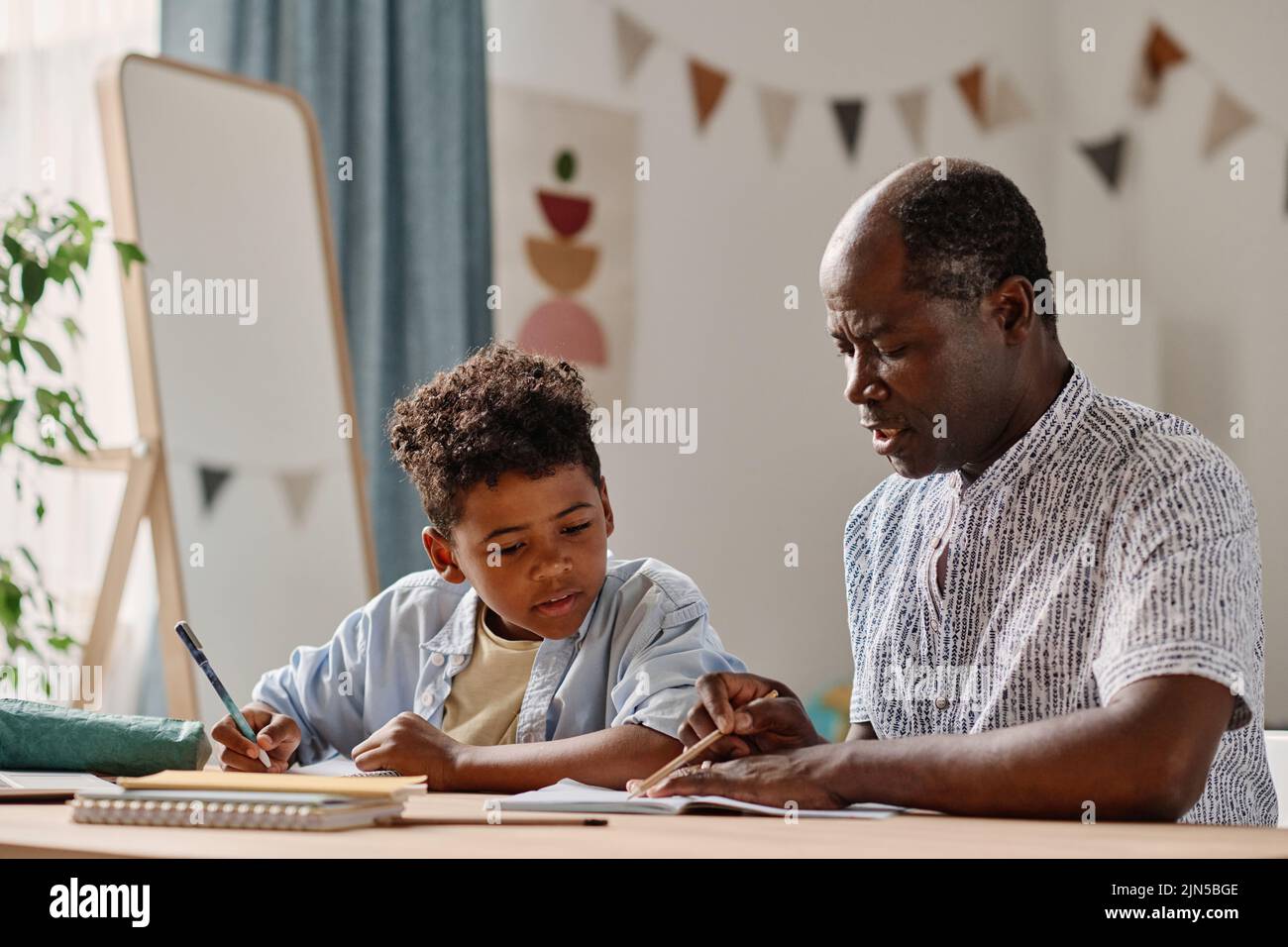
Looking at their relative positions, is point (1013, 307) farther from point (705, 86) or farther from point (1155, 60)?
point (705, 86)

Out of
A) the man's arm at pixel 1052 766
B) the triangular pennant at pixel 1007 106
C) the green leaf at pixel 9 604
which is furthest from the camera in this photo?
the triangular pennant at pixel 1007 106

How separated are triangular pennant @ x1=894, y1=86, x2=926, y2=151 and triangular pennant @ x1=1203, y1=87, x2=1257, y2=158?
0.64m

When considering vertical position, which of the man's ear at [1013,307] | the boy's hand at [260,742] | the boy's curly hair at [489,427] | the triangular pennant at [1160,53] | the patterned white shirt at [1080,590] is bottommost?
the boy's hand at [260,742]

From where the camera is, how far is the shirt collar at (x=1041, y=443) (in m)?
1.31

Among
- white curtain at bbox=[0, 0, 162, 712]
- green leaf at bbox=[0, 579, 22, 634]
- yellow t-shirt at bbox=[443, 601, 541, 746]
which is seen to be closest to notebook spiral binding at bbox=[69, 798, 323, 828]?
yellow t-shirt at bbox=[443, 601, 541, 746]

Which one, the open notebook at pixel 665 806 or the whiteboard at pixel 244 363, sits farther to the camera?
the whiteboard at pixel 244 363

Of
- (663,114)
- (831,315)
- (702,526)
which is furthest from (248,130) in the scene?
(831,315)

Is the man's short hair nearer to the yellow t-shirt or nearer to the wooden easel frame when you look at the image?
the yellow t-shirt

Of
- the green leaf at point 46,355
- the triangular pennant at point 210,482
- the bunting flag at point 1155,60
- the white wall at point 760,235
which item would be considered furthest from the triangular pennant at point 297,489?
the bunting flag at point 1155,60

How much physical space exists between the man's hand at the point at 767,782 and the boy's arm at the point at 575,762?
0.18m

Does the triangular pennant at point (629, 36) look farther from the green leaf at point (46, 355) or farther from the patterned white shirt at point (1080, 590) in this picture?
the patterned white shirt at point (1080, 590)

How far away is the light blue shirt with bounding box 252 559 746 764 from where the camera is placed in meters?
1.44
